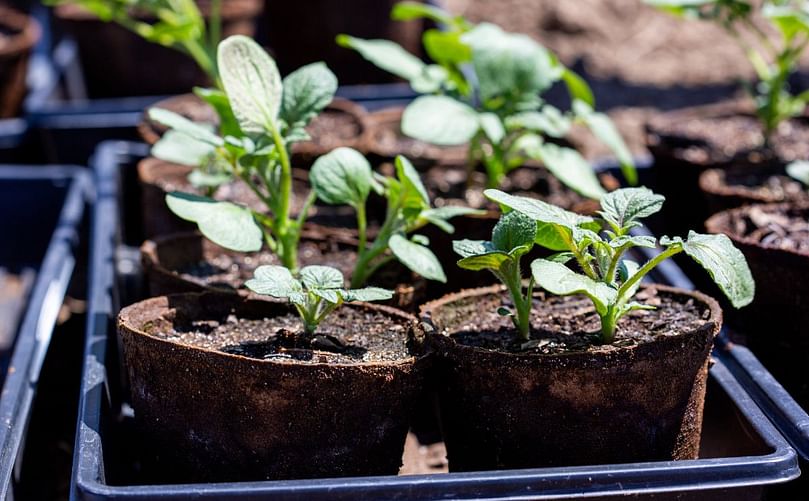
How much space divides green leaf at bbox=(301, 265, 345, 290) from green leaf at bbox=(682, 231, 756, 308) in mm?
379

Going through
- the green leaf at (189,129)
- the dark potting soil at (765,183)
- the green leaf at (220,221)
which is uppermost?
the green leaf at (189,129)

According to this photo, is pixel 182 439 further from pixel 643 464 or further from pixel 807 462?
pixel 807 462

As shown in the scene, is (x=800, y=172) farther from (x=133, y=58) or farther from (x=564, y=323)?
(x=133, y=58)

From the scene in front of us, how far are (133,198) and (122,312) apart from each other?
1127 millimetres

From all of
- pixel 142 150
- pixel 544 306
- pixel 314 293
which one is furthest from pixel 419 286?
pixel 142 150

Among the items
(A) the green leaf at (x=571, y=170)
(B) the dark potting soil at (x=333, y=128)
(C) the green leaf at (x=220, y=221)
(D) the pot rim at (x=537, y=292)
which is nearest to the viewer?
(D) the pot rim at (x=537, y=292)

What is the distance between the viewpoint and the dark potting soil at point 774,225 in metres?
1.40

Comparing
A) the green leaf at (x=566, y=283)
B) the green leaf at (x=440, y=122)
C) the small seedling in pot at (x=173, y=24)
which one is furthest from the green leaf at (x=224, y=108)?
the green leaf at (x=566, y=283)

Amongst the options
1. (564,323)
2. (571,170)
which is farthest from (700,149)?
(564,323)

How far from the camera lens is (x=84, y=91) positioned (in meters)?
3.14

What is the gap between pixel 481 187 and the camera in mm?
1785

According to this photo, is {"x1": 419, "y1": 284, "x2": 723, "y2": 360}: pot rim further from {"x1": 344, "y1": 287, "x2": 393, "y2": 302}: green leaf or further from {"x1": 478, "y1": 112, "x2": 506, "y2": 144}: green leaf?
{"x1": 478, "y1": 112, "x2": 506, "y2": 144}: green leaf

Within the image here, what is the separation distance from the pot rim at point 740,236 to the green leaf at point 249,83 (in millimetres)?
649

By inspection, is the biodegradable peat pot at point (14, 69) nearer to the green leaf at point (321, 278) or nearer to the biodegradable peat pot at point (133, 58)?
the biodegradable peat pot at point (133, 58)
